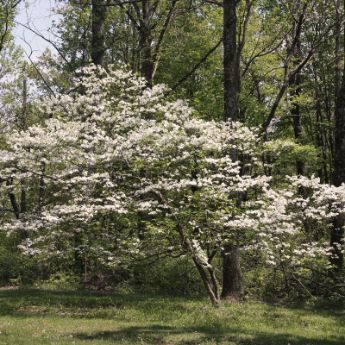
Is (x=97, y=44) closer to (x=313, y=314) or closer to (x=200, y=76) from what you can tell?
(x=200, y=76)

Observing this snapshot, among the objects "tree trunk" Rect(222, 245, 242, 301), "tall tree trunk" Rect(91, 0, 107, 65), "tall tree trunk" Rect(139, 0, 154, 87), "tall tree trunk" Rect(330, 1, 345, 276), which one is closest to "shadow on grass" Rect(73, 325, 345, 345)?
"tree trunk" Rect(222, 245, 242, 301)

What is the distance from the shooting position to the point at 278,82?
104 ft

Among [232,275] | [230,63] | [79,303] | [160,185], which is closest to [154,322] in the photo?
[160,185]

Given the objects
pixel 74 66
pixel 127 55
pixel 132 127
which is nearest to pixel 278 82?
pixel 127 55

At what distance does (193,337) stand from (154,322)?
248 cm

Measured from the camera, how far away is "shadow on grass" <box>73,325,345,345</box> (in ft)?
34.0

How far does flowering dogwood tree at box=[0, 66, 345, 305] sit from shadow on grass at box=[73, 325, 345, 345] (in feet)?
10.1

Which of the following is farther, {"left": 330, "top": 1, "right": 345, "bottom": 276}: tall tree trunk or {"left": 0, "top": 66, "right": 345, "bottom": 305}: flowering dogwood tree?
{"left": 330, "top": 1, "right": 345, "bottom": 276}: tall tree trunk

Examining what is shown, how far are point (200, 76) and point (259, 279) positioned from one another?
17.6 metres

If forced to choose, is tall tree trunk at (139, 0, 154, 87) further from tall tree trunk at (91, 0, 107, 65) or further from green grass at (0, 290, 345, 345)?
green grass at (0, 290, 345, 345)

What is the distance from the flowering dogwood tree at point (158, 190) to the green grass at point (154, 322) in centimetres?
164

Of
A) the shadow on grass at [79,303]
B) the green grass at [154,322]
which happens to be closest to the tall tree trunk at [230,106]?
the green grass at [154,322]

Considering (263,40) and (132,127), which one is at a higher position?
(263,40)

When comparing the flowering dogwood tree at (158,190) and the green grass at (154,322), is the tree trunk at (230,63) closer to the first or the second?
the flowering dogwood tree at (158,190)
